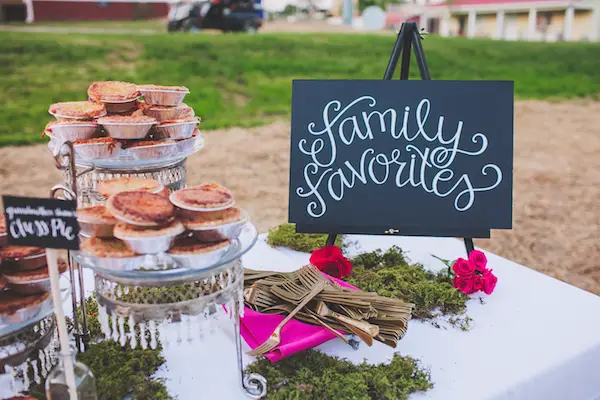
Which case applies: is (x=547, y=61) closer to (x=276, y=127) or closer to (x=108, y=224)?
(x=276, y=127)

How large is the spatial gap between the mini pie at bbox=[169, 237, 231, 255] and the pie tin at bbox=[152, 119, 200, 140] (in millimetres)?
366

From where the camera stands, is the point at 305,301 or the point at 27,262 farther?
the point at 305,301

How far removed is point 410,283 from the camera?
1528 mm

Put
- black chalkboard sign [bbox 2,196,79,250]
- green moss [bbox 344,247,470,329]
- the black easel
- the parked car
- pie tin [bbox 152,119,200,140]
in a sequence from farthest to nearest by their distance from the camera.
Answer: the parked car
the black easel
green moss [bbox 344,247,470,329]
pie tin [bbox 152,119,200,140]
black chalkboard sign [bbox 2,196,79,250]

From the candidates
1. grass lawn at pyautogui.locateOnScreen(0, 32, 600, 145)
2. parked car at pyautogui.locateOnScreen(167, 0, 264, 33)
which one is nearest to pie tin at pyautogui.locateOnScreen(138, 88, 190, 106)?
grass lawn at pyautogui.locateOnScreen(0, 32, 600, 145)

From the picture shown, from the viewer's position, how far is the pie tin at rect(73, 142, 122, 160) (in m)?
1.13

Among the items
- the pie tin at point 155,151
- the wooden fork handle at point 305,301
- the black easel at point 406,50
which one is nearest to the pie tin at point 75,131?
the pie tin at point 155,151

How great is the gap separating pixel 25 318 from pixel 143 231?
27cm

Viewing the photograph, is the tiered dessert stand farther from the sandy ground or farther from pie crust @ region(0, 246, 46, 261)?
the sandy ground

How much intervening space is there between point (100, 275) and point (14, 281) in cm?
16

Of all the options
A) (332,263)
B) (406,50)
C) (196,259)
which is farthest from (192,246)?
(406,50)

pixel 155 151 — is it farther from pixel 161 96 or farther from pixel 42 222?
pixel 42 222

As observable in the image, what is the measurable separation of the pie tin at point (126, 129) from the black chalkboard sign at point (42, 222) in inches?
14.4

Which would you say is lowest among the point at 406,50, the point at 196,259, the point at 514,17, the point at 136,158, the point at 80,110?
the point at 196,259
